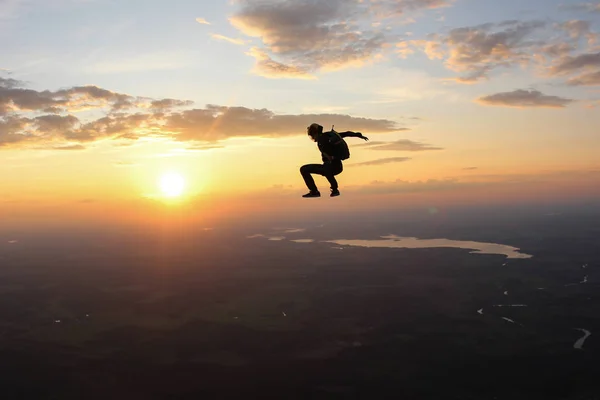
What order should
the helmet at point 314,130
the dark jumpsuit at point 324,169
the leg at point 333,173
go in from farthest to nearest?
the leg at point 333,173
the dark jumpsuit at point 324,169
the helmet at point 314,130

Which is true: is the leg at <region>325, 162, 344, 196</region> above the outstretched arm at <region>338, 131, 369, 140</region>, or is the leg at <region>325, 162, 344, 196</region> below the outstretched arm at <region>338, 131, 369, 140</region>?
below

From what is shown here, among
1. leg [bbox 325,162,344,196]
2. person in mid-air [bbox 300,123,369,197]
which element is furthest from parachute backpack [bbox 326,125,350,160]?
leg [bbox 325,162,344,196]

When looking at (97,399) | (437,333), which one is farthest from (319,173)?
(437,333)

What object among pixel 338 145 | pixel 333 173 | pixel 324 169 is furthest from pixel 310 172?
pixel 338 145

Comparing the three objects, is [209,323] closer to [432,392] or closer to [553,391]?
[432,392]

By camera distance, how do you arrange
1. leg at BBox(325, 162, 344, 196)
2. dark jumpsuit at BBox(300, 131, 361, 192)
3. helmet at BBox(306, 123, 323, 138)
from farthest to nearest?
leg at BBox(325, 162, 344, 196) < dark jumpsuit at BBox(300, 131, 361, 192) < helmet at BBox(306, 123, 323, 138)

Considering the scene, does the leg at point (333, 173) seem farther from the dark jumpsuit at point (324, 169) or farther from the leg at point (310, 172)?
the leg at point (310, 172)

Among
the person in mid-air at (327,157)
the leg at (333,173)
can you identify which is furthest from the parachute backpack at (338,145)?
the leg at (333,173)

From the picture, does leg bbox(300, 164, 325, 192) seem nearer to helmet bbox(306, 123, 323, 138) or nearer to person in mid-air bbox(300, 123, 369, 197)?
person in mid-air bbox(300, 123, 369, 197)

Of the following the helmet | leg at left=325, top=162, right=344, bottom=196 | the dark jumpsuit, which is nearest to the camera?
the helmet
